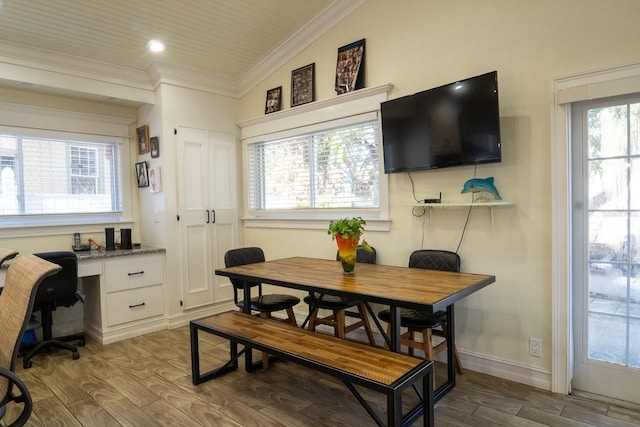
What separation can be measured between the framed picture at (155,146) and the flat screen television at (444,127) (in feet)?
8.02

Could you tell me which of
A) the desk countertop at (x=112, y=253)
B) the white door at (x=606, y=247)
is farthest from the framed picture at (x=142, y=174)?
the white door at (x=606, y=247)

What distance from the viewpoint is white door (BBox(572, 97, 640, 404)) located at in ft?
7.54

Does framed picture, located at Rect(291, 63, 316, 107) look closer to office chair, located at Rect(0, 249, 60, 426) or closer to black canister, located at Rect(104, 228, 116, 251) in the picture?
black canister, located at Rect(104, 228, 116, 251)

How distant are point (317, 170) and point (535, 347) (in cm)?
244

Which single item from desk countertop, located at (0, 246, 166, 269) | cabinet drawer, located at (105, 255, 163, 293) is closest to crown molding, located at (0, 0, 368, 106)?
desk countertop, located at (0, 246, 166, 269)

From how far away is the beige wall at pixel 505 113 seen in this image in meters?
2.38

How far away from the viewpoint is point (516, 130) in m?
2.61

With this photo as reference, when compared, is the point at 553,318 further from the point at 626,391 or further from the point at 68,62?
the point at 68,62

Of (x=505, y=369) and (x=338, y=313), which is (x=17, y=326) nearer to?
(x=338, y=313)

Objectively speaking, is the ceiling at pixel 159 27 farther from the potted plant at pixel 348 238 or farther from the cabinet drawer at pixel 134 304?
the cabinet drawer at pixel 134 304

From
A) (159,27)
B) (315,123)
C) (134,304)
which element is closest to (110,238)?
(134,304)

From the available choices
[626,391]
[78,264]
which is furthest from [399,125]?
[78,264]

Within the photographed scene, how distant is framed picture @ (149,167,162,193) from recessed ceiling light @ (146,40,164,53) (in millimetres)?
1184

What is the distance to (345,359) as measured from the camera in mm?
1932
